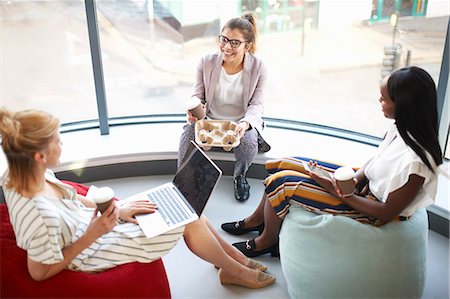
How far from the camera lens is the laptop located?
171 cm

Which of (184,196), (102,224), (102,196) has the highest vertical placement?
(102,196)

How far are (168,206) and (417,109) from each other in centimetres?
107

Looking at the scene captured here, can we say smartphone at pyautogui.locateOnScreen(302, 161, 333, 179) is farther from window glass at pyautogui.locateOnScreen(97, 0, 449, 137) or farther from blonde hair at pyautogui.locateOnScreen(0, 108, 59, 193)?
window glass at pyautogui.locateOnScreen(97, 0, 449, 137)

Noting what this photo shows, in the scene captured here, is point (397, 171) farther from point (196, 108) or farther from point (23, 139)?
point (23, 139)

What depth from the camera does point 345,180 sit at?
5.58ft

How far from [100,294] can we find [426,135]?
1.35 meters

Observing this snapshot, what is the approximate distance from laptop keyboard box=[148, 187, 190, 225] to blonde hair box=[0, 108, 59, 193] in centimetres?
56

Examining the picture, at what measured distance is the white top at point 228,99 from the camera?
277cm

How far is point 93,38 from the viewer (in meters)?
2.88

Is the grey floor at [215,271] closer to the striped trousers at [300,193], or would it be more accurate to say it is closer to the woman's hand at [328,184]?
the striped trousers at [300,193]

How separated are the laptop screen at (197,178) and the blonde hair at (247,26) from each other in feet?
2.96

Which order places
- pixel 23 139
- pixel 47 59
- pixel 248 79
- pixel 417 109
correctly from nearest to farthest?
pixel 23 139 < pixel 417 109 < pixel 248 79 < pixel 47 59

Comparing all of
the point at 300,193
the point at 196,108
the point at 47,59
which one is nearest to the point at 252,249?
the point at 300,193

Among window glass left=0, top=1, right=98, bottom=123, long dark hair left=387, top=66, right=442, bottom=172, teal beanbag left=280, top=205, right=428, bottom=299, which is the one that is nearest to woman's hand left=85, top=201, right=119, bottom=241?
teal beanbag left=280, top=205, right=428, bottom=299
